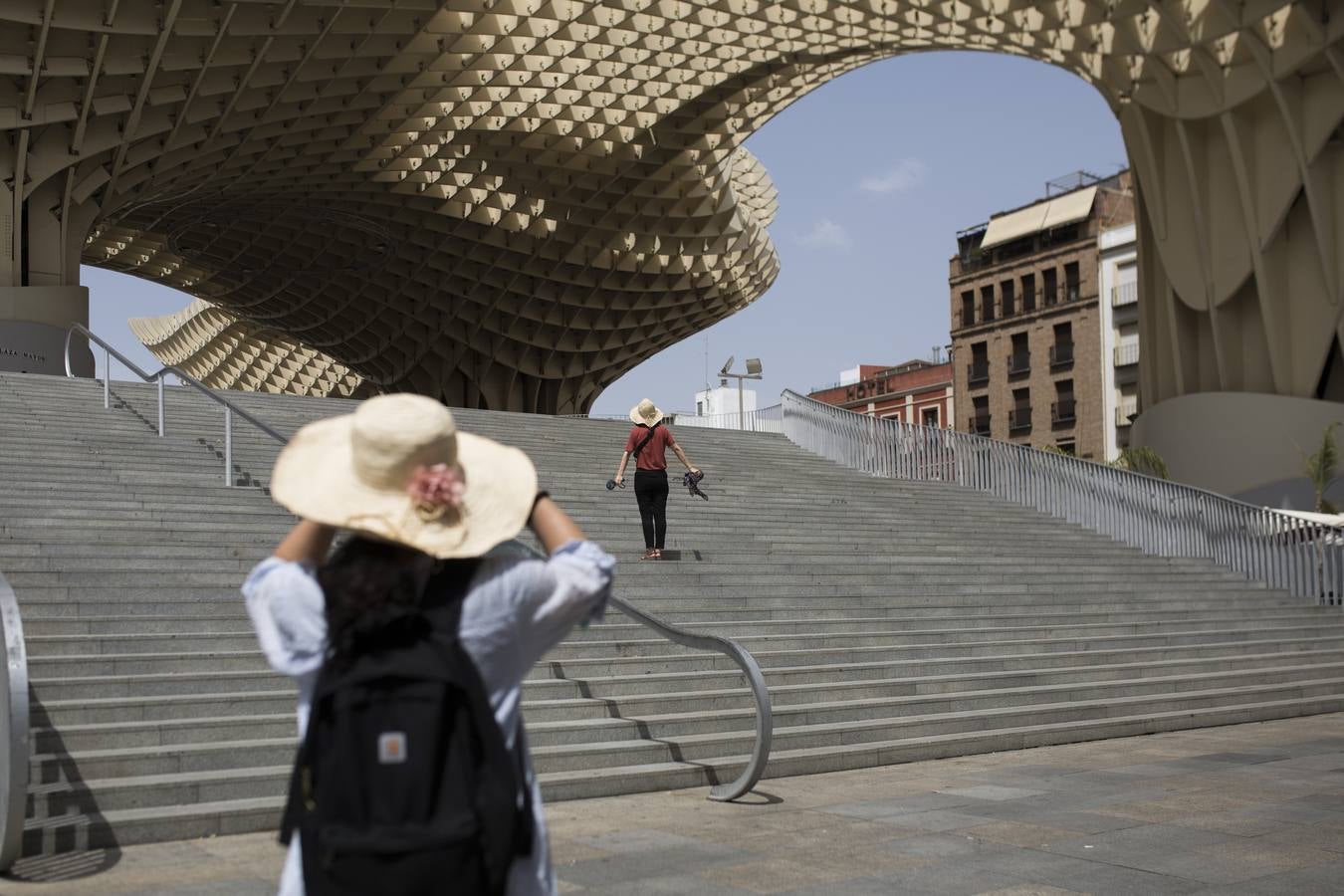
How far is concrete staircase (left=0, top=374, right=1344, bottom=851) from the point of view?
698 cm

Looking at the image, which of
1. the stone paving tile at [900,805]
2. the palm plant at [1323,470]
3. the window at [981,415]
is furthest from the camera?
the window at [981,415]

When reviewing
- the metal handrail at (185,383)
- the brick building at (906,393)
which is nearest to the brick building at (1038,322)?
the brick building at (906,393)

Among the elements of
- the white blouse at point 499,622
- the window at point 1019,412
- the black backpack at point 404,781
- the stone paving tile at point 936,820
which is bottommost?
the stone paving tile at point 936,820

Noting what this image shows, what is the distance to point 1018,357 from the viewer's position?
55531mm

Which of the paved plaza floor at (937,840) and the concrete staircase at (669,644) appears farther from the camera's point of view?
the concrete staircase at (669,644)

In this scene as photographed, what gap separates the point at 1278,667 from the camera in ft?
40.9

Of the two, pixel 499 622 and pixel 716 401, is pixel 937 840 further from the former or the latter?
pixel 716 401

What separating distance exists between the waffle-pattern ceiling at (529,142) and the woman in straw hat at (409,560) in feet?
77.6

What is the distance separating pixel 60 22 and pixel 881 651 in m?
20.2

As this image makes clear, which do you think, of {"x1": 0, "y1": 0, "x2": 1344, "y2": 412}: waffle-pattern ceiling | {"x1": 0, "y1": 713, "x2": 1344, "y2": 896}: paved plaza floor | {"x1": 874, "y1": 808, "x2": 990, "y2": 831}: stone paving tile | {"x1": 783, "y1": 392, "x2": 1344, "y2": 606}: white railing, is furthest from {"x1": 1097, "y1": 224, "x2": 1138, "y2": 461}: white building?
{"x1": 874, "y1": 808, "x2": 990, "y2": 831}: stone paving tile

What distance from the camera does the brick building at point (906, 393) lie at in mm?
62844

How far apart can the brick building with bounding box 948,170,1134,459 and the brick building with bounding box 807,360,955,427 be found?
3268mm

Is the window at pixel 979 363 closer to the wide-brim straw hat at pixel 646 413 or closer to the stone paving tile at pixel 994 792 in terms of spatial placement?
the wide-brim straw hat at pixel 646 413

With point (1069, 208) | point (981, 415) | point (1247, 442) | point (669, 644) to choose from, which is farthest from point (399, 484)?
point (981, 415)
